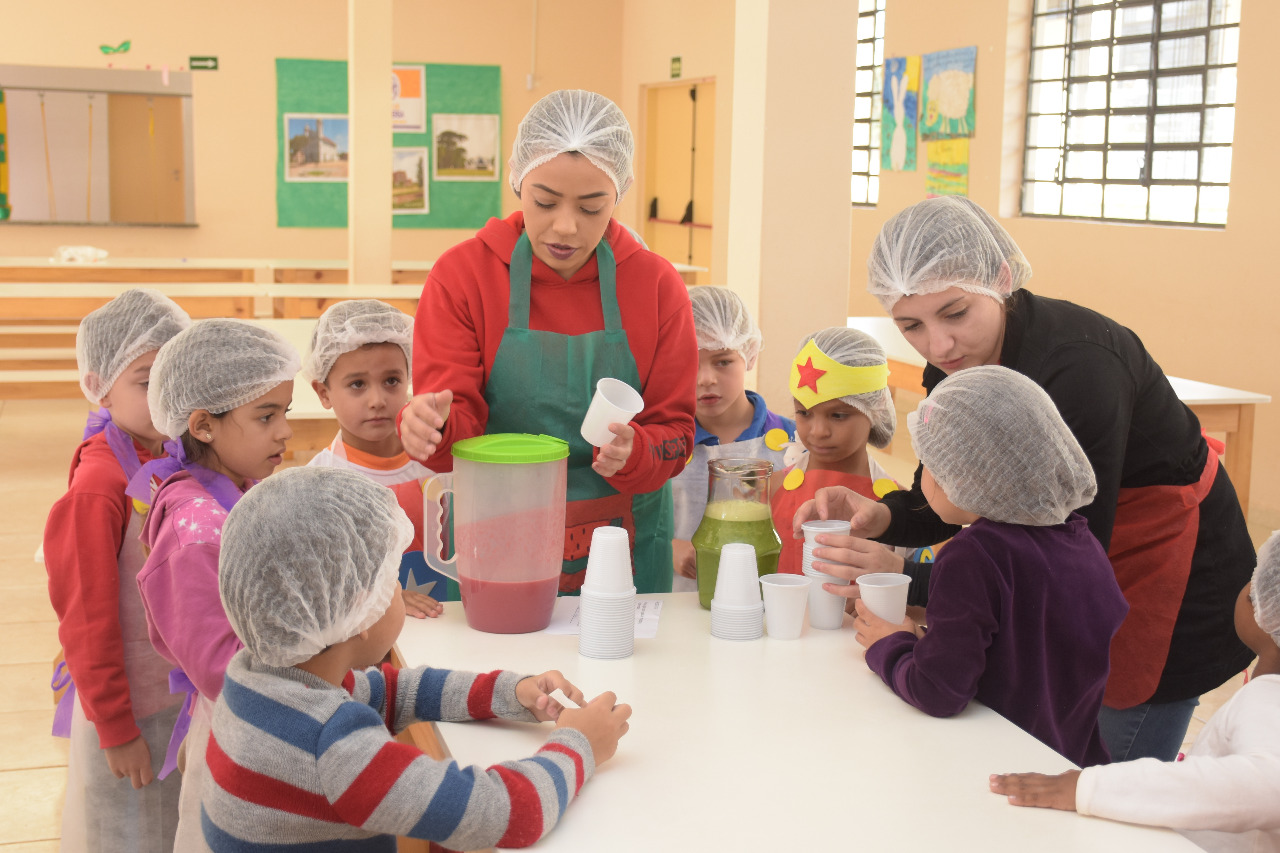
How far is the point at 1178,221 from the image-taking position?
285 inches

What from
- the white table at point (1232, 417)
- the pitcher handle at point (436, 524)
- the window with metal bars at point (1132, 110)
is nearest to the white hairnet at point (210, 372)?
the pitcher handle at point (436, 524)

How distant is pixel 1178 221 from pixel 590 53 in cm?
684

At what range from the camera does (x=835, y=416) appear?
8.53 feet

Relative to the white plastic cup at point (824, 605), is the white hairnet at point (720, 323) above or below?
above

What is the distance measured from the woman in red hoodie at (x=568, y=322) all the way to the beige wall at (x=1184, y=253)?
5.20 metres

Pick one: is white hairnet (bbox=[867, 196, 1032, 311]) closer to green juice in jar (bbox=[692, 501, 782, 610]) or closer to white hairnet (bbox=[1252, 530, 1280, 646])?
green juice in jar (bbox=[692, 501, 782, 610])

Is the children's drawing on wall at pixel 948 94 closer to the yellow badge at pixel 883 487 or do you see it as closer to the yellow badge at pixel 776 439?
the yellow badge at pixel 776 439

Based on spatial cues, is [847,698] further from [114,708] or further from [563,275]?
[114,708]

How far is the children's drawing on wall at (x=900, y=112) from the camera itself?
9.69m

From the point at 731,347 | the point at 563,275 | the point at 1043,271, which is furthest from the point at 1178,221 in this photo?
the point at 563,275

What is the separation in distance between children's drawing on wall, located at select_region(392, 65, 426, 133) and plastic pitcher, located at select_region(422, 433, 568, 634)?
10.5 m

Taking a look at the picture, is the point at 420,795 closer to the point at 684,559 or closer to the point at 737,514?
the point at 737,514

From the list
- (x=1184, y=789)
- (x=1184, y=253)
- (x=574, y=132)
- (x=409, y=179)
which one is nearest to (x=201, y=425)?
(x=574, y=132)

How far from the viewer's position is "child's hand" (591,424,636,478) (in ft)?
6.07
